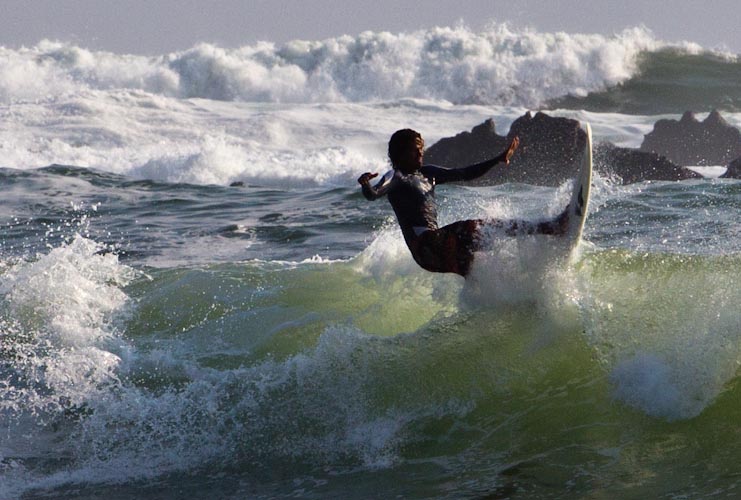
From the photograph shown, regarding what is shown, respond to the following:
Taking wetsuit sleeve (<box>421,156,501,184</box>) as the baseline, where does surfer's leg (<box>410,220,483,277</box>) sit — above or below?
below

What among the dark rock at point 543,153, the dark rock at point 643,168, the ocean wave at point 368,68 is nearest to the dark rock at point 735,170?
the dark rock at point 643,168

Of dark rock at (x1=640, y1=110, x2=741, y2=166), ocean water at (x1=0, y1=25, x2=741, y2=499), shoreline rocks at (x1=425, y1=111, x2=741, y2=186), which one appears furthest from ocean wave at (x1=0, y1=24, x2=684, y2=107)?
ocean water at (x1=0, y1=25, x2=741, y2=499)

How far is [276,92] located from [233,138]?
7849 millimetres

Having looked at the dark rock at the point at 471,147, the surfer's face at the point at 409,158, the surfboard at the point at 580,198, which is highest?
the surfer's face at the point at 409,158

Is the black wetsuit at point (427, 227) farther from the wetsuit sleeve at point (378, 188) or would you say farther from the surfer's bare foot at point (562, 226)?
the surfer's bare foot at point (562, 226)

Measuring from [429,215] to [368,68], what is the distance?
100 ft

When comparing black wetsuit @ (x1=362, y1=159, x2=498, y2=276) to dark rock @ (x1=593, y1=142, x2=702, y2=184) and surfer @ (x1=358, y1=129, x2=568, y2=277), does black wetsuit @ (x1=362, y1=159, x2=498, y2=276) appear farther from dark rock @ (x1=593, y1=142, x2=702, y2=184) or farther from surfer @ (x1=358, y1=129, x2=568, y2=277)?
dark rock @ (x1=593, y1=142, x2=702, y2=184)

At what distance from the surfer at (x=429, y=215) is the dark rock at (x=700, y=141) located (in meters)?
18.1

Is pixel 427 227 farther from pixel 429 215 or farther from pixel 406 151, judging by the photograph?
pixel 406 151

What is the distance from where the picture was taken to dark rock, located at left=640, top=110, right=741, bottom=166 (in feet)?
76.6

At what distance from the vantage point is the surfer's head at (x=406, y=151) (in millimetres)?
6191

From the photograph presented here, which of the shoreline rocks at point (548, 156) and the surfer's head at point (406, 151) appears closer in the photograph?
the surfer's head at point (406, 151)

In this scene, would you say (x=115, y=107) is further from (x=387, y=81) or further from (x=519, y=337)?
(x=519, y=337)

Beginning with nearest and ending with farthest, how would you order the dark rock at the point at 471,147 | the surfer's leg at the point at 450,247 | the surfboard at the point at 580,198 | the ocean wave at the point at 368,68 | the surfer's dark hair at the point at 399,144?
the surfboard at the point at 580,198 < the surfer's leg at the point at 450,247 < the surfer's dark hair at the point at 399,144 < the dark rock at the point at 471,147 < the ocean wave at the point at 368,68
